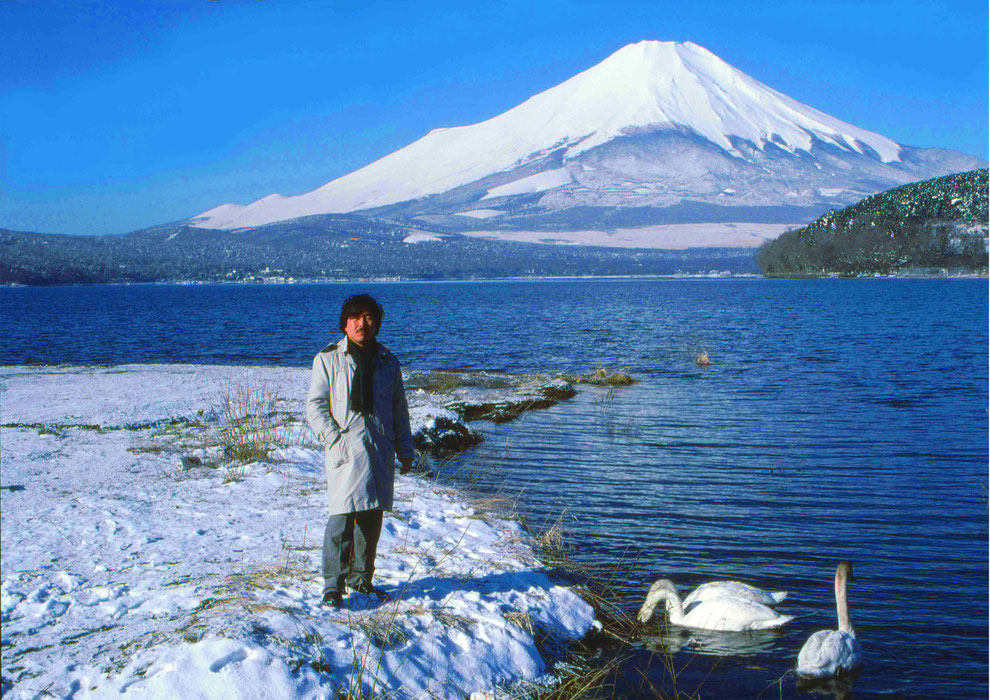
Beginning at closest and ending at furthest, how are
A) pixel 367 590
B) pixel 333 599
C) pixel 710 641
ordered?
pixel 333 599 < pixel 367 590 < pixel 710 641

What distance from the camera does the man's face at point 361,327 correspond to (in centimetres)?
570

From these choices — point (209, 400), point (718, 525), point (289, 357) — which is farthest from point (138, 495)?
point (289, 357)

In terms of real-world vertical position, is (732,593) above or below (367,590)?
below

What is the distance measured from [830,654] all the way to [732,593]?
1110 mm

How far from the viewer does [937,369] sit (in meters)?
28.5

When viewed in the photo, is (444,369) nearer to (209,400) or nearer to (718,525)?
(209,400)

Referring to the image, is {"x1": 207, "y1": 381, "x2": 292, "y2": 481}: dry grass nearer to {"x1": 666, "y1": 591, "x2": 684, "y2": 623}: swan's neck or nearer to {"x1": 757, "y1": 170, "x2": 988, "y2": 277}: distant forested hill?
{"x1": 666, "y1": 591, "x2": 684, "y2": 623}: swan's neck

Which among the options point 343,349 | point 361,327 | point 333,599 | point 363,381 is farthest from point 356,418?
point 333,599

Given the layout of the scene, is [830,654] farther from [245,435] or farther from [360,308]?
[245,435]

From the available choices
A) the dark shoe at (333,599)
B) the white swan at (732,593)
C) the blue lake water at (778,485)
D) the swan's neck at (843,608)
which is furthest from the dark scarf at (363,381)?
the swan's neck at (843,608)

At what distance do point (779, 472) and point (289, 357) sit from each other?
2544 cm

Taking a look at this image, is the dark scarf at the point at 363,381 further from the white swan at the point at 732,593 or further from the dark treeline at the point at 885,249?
the dark treeline at the point at 885,249

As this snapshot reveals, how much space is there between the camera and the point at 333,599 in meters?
6.01

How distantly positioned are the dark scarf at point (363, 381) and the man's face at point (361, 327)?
59 mm
